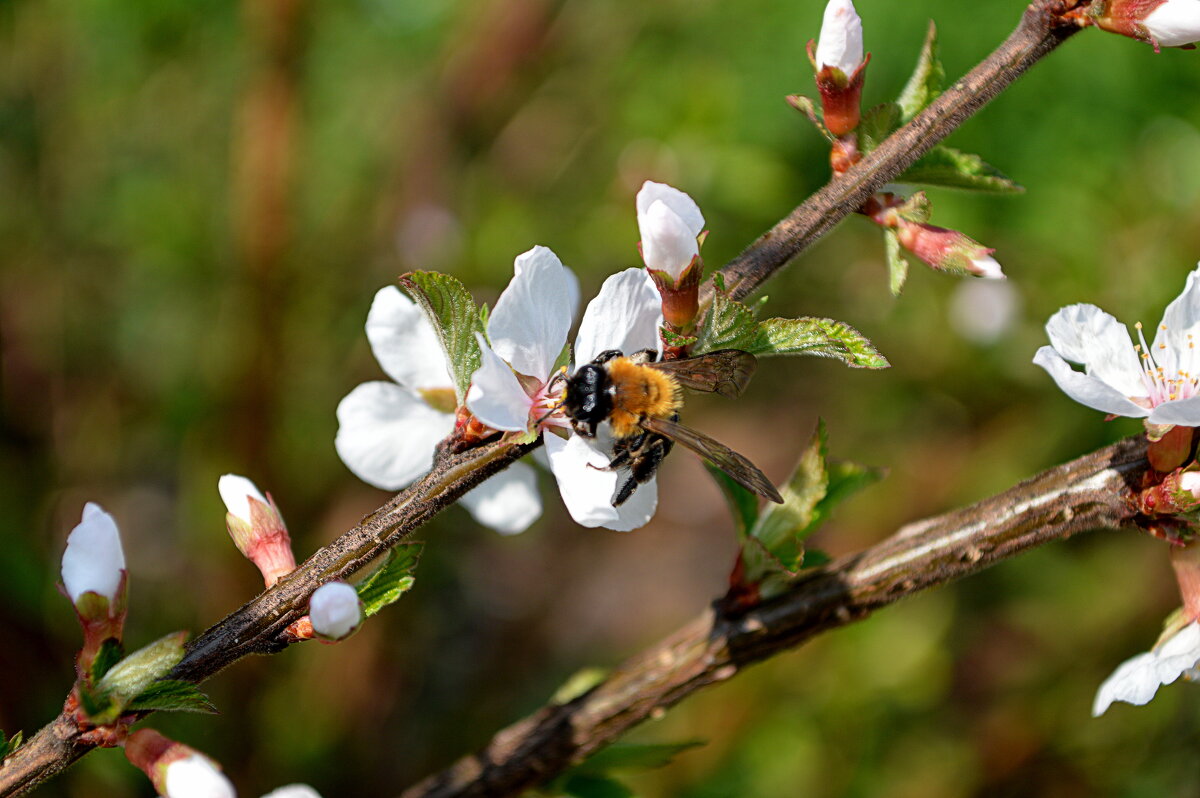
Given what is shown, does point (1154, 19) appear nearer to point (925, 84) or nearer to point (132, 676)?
point (925, 84)

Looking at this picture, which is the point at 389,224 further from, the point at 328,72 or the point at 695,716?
the point at 695,716

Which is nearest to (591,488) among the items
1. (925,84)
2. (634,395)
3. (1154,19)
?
(634,395)

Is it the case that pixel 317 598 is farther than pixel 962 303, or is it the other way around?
pixel 962 303

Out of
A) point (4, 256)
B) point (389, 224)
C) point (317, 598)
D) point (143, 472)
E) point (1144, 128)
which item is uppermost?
point (4, 256)

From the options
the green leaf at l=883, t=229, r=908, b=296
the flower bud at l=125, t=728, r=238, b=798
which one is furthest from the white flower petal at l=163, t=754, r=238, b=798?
the green leaf at l=883, t=229, r=908, b=296

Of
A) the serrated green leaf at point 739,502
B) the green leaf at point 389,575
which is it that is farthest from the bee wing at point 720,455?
the green leaf at point 389,575

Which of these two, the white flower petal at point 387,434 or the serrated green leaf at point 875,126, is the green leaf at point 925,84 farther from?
the white flower petal at point 387,434

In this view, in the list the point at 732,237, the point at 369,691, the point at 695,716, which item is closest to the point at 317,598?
the point at 695,716
